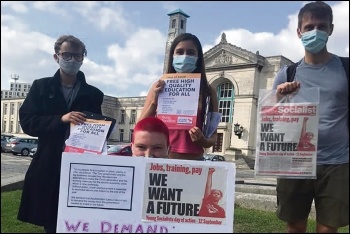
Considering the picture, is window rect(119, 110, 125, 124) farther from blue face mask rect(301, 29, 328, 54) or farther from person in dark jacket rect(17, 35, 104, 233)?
blue face mask rect(301, 29, 328, 54)

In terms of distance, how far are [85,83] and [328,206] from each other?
7.59 ft

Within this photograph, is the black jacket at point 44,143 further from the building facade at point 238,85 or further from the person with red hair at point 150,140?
the building facade at point 238,85

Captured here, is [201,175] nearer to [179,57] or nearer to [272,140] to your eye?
[272,140]

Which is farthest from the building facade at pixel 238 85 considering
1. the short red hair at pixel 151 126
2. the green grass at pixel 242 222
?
the short red hair at pixel 151 126

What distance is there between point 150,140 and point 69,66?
125cm

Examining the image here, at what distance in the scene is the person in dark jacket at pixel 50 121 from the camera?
3.35 meters

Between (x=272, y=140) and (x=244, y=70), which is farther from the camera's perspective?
(x=244, y=70)

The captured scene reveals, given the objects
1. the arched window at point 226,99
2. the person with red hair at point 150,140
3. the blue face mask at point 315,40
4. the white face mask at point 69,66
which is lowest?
the person with red hair at point 150,140

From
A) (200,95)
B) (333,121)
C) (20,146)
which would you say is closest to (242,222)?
(200,95)

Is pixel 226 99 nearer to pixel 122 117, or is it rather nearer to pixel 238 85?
pixel 238 85

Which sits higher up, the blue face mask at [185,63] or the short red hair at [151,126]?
the blue face mask at [185,63]

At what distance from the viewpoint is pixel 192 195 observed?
2.50m

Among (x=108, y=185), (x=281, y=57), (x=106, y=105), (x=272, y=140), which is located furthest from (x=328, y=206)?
(x=106, y=105)

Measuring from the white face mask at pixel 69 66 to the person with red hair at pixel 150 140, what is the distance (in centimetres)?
107
